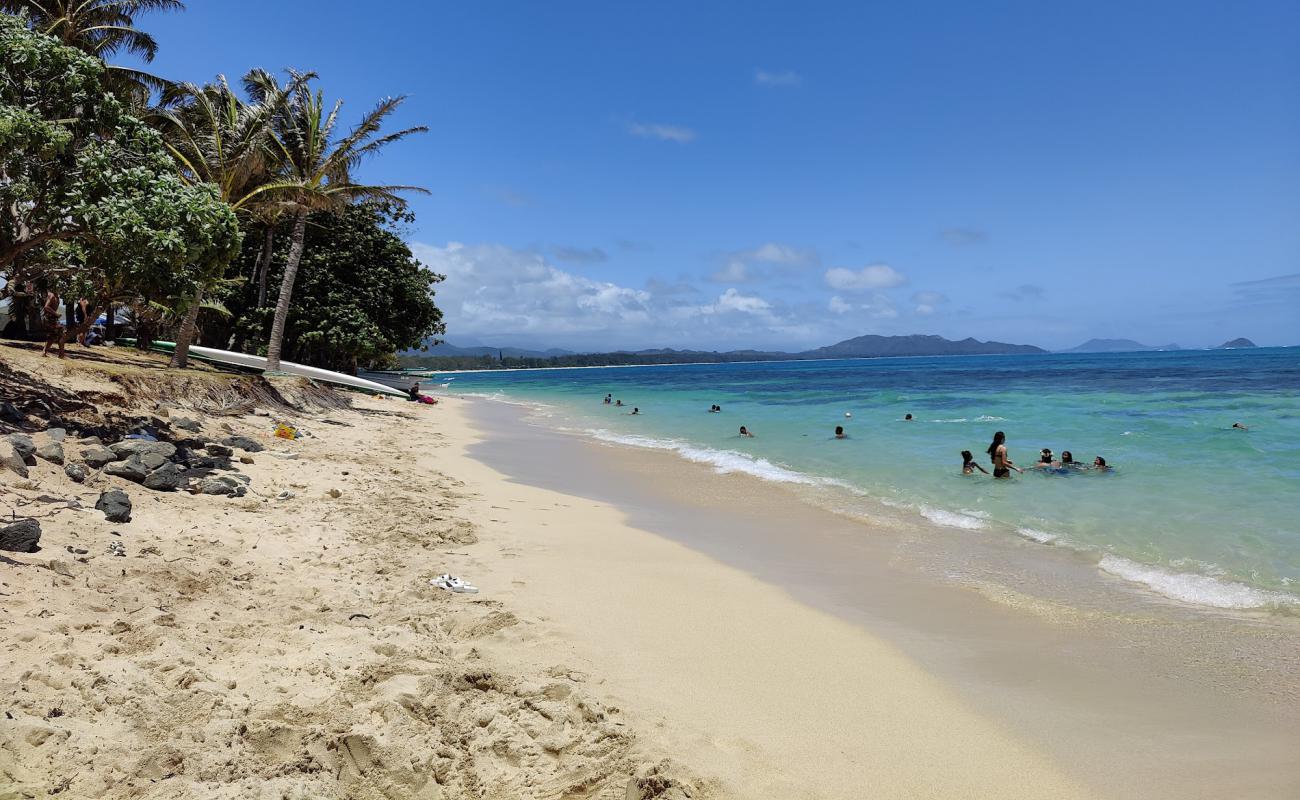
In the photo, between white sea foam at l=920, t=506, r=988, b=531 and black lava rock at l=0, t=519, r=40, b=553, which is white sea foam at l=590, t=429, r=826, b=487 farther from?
black lava rock at l=0, t=519, r=40, b=553

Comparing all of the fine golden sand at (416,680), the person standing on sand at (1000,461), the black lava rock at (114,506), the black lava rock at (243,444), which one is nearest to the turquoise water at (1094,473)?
the person standing on sand at (1000,461)

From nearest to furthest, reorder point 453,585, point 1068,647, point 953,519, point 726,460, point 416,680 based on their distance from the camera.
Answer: point 416,680
point 1068,647
point 453,585
point 953,519
point 726,460

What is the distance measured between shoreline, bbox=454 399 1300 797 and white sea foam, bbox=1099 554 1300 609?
0.27 meters

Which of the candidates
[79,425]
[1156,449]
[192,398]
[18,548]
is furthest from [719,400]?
[18,548]

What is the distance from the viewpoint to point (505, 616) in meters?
4.94

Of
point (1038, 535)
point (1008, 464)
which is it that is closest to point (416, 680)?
point (1038, 535)

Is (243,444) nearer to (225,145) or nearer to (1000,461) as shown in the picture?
(1000,461)

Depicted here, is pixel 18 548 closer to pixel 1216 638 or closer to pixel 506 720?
pixel 506 720

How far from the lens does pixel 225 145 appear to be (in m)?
20.3

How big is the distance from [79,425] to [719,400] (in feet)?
115

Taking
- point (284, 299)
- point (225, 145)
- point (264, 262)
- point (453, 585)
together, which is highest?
point (225, 145)

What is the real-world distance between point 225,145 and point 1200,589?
25.2m

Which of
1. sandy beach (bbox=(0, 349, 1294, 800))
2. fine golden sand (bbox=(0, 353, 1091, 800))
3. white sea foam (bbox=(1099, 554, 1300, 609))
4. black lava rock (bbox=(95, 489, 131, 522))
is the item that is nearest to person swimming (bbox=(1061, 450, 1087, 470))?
white sea foam (bbox=(1099, 554, 1300, 609))

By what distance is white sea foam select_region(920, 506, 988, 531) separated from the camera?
908cm
